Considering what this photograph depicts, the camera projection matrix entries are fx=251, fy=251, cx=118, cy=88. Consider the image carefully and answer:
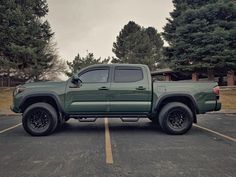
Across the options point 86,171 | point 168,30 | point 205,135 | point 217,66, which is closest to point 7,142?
point 86,171

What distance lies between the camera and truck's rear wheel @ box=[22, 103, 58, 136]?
711 centimetres

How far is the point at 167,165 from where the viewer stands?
170 inches

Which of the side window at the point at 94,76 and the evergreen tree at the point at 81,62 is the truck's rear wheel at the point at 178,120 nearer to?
the side window at the point at 94,76

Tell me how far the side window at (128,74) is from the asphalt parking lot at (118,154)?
1617 mm

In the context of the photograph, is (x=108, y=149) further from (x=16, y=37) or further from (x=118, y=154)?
(x=16, y=37)

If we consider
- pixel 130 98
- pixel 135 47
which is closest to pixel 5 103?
pixel 130 98

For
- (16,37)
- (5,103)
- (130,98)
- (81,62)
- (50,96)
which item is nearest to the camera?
(50,96)

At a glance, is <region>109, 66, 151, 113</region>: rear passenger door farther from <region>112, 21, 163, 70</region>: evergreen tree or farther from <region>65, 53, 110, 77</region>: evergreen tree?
<region>112, 21, 163, 70</region>: evergreen tree

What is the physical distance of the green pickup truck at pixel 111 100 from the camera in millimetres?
7223

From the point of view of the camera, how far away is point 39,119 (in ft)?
23.9

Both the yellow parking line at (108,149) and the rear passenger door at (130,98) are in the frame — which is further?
the rear passenger door at (130,98)

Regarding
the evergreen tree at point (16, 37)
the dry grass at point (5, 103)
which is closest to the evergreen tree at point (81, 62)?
the evergreen tree at point (16, 37)

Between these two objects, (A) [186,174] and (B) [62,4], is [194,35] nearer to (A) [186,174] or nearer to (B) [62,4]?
(B) [62,4]

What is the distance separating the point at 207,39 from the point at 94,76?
58.0 ft
